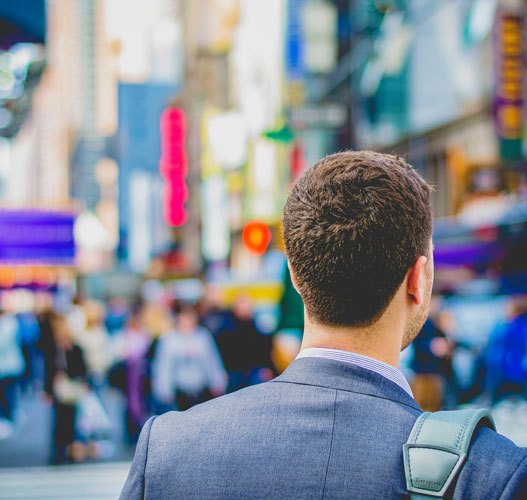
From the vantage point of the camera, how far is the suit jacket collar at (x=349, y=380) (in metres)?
1.68

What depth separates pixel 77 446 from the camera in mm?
12109

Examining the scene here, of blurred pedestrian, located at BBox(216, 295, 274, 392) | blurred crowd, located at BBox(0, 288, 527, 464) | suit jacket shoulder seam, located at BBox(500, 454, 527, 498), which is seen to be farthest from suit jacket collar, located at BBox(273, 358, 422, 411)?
blurred pedestrian, located at BBox(216, 295, 274, 392)

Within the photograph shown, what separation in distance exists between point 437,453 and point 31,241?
16427mm

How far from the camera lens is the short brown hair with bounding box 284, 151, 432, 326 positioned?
1.69m

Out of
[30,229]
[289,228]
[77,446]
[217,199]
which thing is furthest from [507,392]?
[217,199]

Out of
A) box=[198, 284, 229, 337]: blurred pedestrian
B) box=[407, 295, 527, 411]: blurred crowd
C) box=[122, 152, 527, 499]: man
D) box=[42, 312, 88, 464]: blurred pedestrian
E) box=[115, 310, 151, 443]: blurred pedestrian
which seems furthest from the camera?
box=[115, 310, 151, 443]: blurred pedestrian

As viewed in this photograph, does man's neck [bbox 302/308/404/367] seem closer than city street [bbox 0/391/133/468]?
Yes

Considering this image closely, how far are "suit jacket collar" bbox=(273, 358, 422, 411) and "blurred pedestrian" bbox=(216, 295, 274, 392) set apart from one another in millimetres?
9798

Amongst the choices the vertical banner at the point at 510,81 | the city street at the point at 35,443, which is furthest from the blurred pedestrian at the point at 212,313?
the vertical banner at the point at 510,81

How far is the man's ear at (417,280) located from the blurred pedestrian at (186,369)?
9.12 m

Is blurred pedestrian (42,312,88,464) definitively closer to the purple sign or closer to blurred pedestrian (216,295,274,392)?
blurred pedestrian (216,295,274,392)

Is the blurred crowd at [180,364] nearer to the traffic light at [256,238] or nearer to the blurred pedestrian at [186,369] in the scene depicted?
the blurred pedestrian at [186,369]

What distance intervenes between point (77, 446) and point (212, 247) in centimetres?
4773

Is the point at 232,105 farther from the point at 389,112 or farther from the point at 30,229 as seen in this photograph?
the point at 30,229
